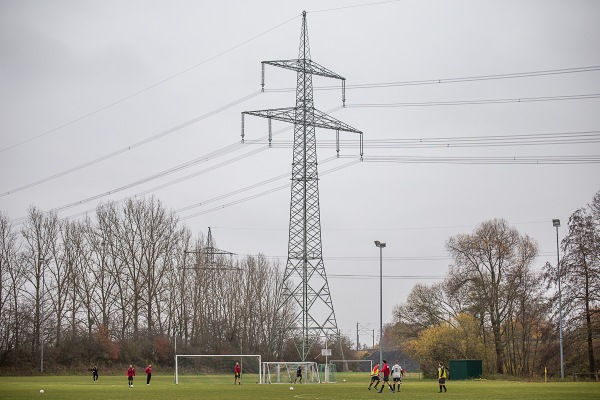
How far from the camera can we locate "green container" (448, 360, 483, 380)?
79.9 metres

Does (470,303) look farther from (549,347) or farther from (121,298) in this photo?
(121,298)

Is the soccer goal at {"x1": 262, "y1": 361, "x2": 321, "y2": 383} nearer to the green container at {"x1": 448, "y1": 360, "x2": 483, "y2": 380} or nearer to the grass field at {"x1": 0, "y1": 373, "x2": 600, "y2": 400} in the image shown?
the grass field at {"x1": 0, "y1": 373, "x2": 600, "y2": 400}

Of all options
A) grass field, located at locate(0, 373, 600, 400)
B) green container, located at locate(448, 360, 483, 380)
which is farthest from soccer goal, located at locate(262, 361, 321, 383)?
green container, located at locate(448, 360, 483, 380)

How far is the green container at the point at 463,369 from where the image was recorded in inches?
3147

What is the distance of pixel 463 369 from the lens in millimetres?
80000

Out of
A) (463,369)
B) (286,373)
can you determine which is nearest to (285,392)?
(286,373)

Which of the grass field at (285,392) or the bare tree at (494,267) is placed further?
the bare tree at (494,267)

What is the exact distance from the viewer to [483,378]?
81500 millimetres

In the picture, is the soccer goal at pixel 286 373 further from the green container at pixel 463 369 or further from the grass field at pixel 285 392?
the green container at pixel 463 369

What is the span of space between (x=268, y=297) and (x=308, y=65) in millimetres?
63868

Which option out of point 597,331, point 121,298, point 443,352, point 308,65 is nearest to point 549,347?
point 597,331

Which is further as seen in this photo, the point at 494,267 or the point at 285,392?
the point at 494,267

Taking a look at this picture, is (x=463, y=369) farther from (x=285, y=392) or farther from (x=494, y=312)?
(x=285, y=392)

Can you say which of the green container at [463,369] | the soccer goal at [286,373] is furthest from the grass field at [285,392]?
the green container at [463,369]
